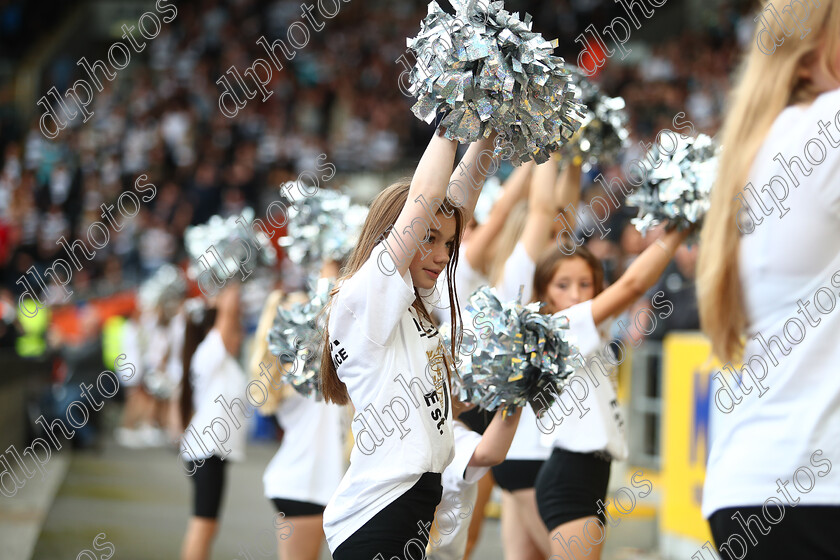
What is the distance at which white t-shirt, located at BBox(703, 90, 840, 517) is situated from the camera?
5.61ft

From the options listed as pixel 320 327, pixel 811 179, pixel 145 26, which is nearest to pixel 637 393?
pixel 320 327

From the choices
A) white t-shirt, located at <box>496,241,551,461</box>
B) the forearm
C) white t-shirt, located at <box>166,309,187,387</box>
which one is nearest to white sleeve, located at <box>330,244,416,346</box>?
the forearm

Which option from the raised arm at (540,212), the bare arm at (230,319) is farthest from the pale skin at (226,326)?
the raised arm at (540,212)

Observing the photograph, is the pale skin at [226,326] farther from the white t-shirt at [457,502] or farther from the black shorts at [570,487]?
the white t-shirt at [457,502]

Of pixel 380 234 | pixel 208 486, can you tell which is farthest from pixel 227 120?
pixel 380 234

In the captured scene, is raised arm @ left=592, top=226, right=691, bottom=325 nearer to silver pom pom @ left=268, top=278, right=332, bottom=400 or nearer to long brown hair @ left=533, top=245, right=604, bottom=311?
long brown hair @ left=533, top=245, right=604, bottom=311

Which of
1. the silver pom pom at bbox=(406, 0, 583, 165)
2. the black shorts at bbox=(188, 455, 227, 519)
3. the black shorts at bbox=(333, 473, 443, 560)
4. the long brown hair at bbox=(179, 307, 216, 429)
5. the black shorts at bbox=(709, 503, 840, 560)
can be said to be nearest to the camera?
the black shorts at bbox=(709, 503, 840, 560)

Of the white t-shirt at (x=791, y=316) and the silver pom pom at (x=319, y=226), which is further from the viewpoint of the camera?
the silver pom pom at (x=319, y=226)

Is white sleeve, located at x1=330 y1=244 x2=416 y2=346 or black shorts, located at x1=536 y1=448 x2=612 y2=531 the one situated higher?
white sleeve, located at x1=330 y1=244 x2=416 y2=346

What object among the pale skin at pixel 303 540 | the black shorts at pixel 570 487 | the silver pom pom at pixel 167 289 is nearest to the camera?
the black shorts at pixel 570 487

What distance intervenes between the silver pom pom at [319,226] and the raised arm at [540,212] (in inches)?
39.1

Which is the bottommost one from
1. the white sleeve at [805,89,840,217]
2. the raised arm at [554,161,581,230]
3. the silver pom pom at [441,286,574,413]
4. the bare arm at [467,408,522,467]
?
the bare arm at [467,408,522,467]

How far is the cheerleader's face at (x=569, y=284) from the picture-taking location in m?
3.64

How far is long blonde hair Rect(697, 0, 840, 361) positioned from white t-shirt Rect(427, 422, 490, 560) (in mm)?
1119
